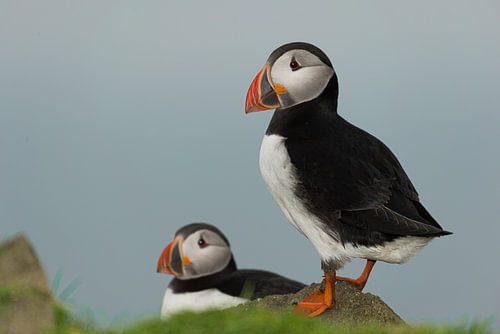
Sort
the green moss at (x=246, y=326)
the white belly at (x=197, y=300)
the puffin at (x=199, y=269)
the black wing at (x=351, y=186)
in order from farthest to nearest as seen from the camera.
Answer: the puffin at (x=199, y=269) < the white belly at (x=197, y=300) < the black wing at (x=351, y=186) < the green moss at (x=246, y=326)

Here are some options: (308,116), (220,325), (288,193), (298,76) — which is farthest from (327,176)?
(220,325)

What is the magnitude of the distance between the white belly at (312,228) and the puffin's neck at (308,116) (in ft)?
0.36

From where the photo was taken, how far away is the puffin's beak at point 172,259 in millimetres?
6434

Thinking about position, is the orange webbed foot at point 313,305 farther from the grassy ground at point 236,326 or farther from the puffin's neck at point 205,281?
the puffin's neck at point 205,281

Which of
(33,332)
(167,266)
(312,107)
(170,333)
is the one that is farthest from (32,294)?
(167,266)

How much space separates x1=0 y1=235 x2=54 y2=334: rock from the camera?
384 cm

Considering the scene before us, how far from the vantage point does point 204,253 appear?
255 inches

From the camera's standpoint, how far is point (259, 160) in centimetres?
504


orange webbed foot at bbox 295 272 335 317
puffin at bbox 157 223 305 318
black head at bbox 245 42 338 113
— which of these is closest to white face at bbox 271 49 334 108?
black head at bbox 245 42 338 113

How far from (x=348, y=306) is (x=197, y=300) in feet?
5.64

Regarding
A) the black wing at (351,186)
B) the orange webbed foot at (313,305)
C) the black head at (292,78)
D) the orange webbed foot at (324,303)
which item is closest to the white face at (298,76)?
the black head at (292,78)

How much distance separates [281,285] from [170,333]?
2281 mm

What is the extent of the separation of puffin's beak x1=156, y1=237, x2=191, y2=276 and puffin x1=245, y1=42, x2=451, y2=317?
1.62m

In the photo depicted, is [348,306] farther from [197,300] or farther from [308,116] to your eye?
[197,300]
